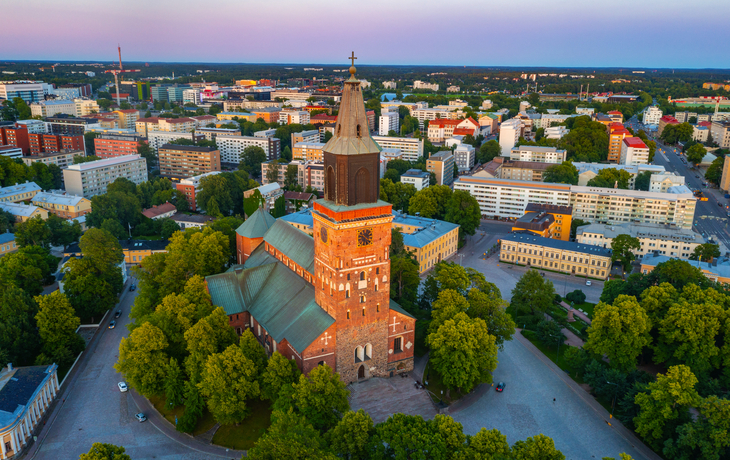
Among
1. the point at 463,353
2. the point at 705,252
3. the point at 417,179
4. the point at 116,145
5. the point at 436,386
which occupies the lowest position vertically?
the point at 436,386

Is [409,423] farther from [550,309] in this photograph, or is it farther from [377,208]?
[550,309]

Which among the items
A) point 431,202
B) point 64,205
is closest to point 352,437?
point 431,202

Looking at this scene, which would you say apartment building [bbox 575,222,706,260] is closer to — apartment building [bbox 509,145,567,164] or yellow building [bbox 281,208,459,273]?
yellow building [bbox 281,208,459,273]

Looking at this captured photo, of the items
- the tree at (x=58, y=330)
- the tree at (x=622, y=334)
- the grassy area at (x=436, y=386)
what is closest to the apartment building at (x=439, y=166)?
the tree at (x=622, y=334)

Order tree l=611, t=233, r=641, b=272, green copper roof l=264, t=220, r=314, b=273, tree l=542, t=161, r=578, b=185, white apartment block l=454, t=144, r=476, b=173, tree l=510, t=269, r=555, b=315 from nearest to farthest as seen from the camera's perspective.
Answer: green copper roof l=264, t=220, r=314, b=273
tree l=510, t=269, r=555, b=315
tree l=611, t=233, r=641, b=272
tree l=542, t=161, r=578, b=185
white apartment block l=454, t=144, r=476, b=173

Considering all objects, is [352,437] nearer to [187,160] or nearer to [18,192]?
[18,192]

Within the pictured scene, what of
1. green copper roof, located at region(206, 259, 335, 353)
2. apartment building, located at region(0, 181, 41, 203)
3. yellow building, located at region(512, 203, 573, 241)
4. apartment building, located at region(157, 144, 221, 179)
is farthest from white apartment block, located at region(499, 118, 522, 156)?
apartment building, located at region(0, 181, 41, 203)

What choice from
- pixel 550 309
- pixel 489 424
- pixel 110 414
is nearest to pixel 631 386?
pixel 489 424
